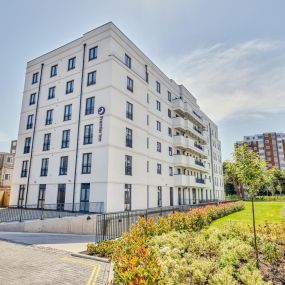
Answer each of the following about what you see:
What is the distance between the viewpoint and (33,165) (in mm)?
25609

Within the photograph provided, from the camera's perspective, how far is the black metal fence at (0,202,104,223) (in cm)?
1680

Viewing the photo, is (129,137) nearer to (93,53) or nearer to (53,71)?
(93,53)

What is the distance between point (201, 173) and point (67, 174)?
2762 centimetres

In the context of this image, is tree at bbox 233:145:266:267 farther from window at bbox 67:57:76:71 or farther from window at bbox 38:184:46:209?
window at bbox 67:57:76:71

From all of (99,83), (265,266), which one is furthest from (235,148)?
(99,83)

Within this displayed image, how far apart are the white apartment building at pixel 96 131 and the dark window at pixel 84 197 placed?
0.09 meters

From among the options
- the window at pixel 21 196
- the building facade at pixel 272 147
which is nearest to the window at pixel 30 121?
the window at pixel 21 196

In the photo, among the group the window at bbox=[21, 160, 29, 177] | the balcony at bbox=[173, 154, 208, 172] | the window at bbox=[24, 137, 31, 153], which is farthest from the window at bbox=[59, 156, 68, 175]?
the balcony at bbox=[173, 154, 208, 172]

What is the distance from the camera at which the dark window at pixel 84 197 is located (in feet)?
67.3

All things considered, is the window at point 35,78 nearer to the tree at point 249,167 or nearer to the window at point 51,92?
the window at point 51,92

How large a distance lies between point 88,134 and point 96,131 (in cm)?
115

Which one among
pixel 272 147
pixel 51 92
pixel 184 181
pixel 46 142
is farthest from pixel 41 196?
pixel 272 147

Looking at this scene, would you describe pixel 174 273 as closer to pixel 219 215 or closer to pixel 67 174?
pixel 219 215

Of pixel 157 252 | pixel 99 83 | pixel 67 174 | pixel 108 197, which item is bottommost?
pixel 157 252
